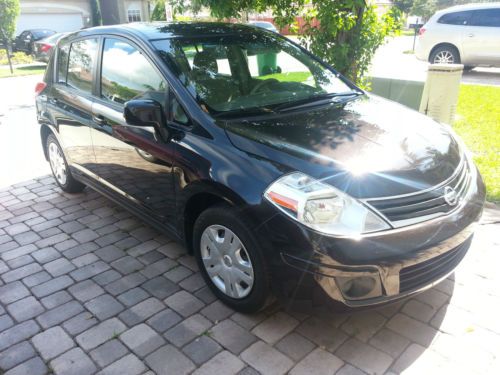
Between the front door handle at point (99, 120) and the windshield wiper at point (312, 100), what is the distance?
1520mm

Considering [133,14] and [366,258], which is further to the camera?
[133,14]

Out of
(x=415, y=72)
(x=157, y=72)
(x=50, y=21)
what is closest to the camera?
(x=157, y=72)

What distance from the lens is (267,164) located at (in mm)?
2494

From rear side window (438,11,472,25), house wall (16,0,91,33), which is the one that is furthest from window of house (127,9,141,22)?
rear side window (438,11,472,25)

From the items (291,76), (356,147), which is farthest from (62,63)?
(356,147)

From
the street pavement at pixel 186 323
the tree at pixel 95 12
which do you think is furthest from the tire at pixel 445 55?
the tree at pixel 95 12

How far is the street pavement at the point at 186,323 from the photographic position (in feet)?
8.14

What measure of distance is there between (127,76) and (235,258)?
176 cm

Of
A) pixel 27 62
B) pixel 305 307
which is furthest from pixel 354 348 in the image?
pixel 27 62

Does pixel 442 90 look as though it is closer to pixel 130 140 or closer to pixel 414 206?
pixel 414 206

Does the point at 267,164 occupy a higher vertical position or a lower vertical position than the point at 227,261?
higher

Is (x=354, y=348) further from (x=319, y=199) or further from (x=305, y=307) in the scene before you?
(x=319, y=199)

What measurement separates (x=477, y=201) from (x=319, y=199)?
45.6 inches

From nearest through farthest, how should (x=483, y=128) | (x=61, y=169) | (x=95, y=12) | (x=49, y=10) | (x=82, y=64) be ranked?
(x=82, y=64) → (x=61, y=169) → (x=483, y=128) → (x=95, y=12) → (x=49, y=10)
